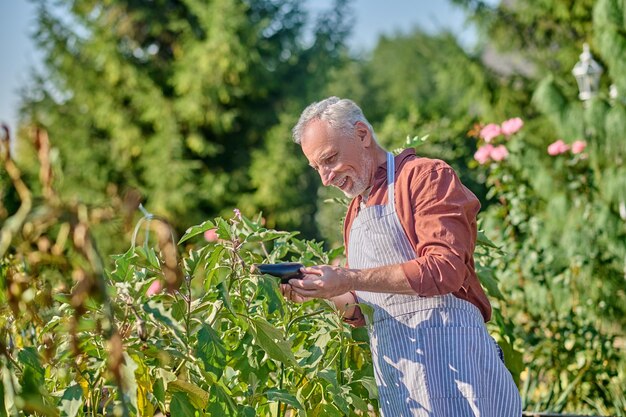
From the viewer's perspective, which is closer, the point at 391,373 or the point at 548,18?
the point at 391,373

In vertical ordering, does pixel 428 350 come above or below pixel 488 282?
above

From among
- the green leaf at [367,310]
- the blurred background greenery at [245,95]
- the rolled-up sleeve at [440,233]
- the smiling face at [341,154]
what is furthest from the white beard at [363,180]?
the blurred background greenery at [245,95]

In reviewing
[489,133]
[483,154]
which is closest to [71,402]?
[483,154]

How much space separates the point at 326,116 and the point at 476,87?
9453 mm

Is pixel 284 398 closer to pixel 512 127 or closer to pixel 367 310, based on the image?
pixel 367 310

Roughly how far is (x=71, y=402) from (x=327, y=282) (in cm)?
56

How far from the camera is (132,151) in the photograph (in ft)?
47.3

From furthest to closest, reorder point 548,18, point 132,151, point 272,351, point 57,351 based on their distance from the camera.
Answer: point 132,151, point 548,18, point 57,351, point 272,351

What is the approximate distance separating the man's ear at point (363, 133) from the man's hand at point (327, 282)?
0.39 meters

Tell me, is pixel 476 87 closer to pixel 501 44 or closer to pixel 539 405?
pixel 501 44

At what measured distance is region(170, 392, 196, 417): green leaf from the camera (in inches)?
76.7

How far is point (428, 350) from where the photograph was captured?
209 cm

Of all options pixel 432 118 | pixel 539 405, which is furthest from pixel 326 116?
pixel 432 118

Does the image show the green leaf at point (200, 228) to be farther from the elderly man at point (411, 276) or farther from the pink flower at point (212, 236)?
the elderly man at point (411, 276)
